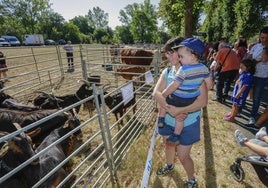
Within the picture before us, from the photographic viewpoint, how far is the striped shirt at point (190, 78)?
6.11 ft

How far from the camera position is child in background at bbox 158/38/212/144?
187 cm

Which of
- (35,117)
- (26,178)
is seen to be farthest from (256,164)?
(35,117)

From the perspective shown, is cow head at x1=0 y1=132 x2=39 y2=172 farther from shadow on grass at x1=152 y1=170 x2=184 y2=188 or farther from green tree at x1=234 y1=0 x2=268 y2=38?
green tree at x1=234 y1=0 x2=268 y2=38

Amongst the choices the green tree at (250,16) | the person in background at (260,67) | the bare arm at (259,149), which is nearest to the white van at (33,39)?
the green tree at (250,16)

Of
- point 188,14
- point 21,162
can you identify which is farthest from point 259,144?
point 188,14

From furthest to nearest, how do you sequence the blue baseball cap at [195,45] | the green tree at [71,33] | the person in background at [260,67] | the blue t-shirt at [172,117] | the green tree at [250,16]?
the green tree at [71,33], the green tree at [250,16], the person in background at [260,67], the blue t-shirt at [172,117], the blue baseball cap at [195,45]

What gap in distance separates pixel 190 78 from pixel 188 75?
0.15ft

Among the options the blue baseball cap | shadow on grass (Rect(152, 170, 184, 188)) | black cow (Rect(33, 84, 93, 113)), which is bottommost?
shadow on grass (Rect(152, 170, 184, 188))

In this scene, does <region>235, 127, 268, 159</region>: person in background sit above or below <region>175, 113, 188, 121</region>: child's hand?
below

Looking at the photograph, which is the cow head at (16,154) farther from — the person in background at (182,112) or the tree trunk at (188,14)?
the tree trunk at (188,14)

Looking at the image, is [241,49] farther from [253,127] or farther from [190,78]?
[190,78]

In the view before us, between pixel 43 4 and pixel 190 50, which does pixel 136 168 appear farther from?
pixel 43 4

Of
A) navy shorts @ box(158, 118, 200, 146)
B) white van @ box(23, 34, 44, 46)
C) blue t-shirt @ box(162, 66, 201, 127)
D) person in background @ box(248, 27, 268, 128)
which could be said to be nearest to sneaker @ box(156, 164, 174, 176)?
navy shorts @ box(158, 118, 200, 146)

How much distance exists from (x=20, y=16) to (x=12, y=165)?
57.3 m
